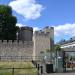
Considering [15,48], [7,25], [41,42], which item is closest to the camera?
[15,48]

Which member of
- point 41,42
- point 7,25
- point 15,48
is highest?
point 7,25

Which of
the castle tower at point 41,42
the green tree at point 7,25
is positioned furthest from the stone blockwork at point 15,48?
the green tree at point 7,25

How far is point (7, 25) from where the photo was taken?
251 ft

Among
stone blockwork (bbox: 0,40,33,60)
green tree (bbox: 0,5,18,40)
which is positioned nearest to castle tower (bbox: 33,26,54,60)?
stone blockwork (bbox: 0,40,33,60)

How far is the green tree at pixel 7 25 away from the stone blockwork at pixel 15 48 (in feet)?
25.7

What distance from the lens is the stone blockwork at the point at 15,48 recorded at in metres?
65.4

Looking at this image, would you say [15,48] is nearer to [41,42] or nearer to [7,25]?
[41,42]

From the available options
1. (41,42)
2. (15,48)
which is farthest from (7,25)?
(41,42)

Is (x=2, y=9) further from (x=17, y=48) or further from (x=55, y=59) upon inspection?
(x=55, y=59)

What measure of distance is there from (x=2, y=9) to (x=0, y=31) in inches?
279

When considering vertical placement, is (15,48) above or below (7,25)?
below

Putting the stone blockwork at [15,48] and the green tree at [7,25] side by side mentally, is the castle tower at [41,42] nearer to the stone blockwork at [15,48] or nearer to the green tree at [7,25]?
the stone blockwork at [15,48]

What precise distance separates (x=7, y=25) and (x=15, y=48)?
12243 mm

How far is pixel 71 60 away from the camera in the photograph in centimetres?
3288
